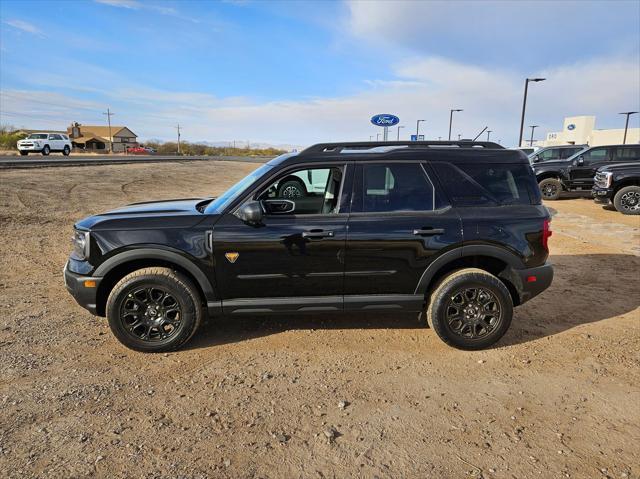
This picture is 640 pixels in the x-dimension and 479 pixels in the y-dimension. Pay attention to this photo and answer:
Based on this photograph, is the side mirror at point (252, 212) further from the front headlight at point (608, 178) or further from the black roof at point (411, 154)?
the front headlight at point (608, 178)

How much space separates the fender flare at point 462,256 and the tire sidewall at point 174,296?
2.03m

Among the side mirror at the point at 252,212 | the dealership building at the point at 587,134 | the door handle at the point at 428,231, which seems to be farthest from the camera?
the dealership building at the point at 587,134

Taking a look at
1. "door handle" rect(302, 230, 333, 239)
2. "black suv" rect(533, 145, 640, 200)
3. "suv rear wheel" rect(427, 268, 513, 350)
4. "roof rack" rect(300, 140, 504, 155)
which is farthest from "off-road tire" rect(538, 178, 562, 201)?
"door handle" rect(302, 230, 333, 239)

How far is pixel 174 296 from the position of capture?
3.61 metres

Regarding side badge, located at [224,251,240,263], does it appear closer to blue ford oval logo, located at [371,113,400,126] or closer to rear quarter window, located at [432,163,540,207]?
rear quarter window, located at [432,163,540,207]

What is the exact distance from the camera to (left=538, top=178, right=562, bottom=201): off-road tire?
15.0 meters

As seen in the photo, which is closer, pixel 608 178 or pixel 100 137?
pixel 608 178

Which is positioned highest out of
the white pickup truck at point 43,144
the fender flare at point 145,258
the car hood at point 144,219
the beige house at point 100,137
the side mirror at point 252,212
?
the beige house at point 100,137

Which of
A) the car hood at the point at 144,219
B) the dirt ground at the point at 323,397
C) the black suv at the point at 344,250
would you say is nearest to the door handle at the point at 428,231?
the black suv at the point at 344,250

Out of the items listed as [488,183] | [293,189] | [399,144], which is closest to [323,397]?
[488,183]

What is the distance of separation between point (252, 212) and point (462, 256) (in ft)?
6.22

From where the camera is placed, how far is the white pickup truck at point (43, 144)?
3312 cm

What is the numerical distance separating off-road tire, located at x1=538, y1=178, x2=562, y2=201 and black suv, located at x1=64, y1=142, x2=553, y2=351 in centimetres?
1290

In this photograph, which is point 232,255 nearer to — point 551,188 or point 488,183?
point 488,183
